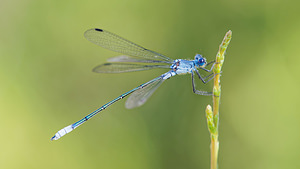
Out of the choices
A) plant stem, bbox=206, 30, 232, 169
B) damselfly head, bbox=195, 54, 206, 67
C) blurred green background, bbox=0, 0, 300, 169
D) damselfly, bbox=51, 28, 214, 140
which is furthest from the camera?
blurred green background, bbox=0, 0, 300, 169

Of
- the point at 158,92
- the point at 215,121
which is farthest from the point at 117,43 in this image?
the point at 215,121

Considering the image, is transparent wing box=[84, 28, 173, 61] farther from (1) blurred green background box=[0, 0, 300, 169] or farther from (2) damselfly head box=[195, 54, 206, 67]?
(1) blurred green background box=[0, 0, 300, 169]

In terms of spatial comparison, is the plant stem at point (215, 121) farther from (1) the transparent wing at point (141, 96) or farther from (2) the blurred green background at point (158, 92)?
(2) the blurred green background at point (158, 92)

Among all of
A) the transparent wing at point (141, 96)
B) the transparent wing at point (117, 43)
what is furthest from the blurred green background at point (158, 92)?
the transparent wing at point (117, 43)

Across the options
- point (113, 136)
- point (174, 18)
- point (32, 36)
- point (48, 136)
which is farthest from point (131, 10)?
point (48, 136)

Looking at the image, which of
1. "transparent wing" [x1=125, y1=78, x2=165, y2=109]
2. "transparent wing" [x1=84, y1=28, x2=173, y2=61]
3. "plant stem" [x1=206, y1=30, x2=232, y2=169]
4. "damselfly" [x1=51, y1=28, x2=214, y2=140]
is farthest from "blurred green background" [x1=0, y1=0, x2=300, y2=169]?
"plant stem" [x1=206, y1=30, x2=232, y2=169]

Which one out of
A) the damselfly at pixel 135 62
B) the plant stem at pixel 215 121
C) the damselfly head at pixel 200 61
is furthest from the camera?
Answer: the damselfly at pixel 135 62
